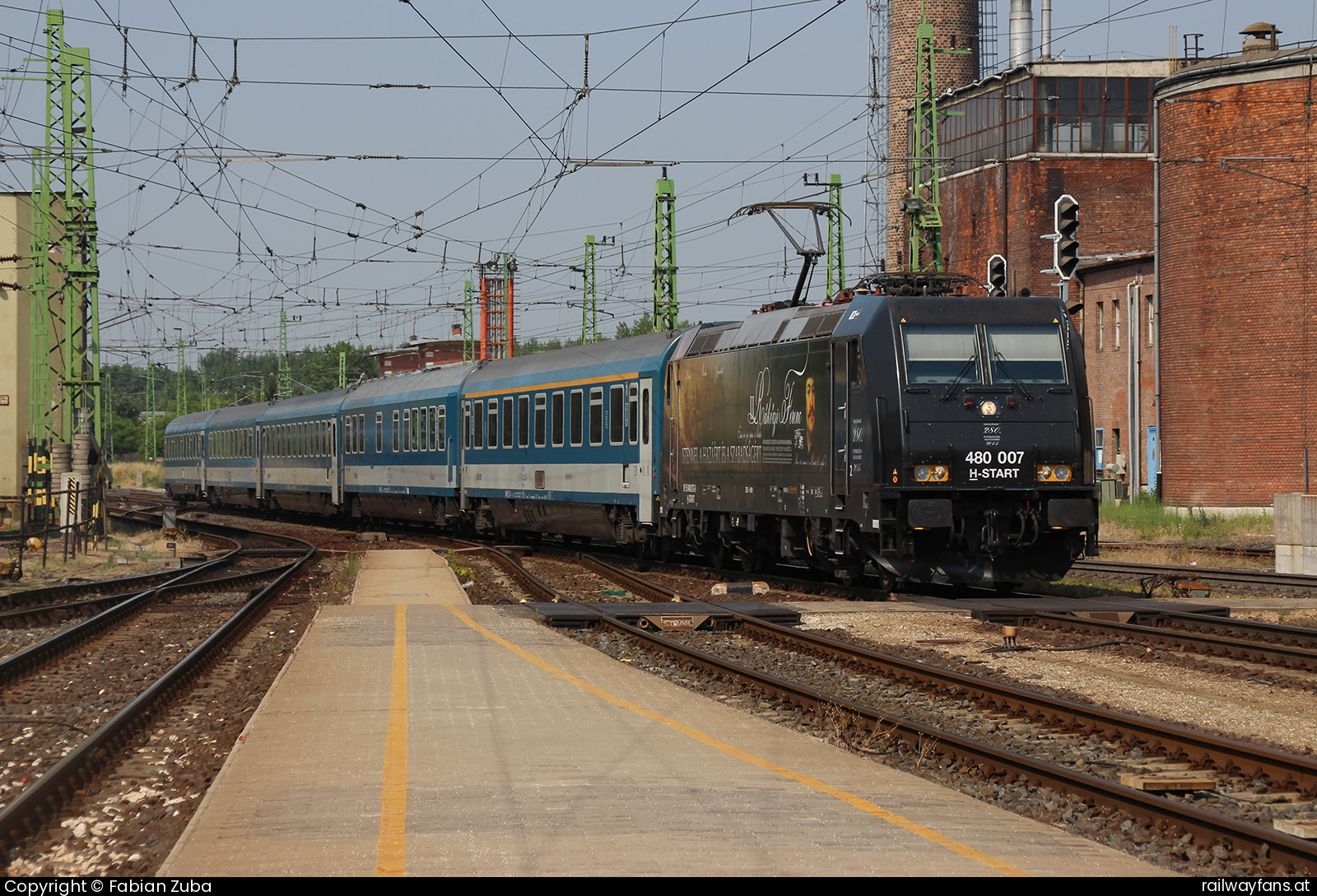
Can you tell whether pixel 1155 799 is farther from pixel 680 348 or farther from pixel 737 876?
pixel 680 348

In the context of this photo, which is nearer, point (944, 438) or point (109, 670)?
point (109, 670)

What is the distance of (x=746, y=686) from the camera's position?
11.6m

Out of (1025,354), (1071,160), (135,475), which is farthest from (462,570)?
(135,475)

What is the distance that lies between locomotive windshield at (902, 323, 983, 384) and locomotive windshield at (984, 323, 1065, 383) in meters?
0.23

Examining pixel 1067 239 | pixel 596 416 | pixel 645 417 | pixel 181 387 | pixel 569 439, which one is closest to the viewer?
pixel 1067 239

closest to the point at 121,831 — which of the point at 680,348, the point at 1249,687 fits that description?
the point at 1249,687

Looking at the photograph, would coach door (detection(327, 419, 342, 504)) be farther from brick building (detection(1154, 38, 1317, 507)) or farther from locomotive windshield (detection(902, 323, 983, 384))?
locomotive windshield (detection(902, 323, 983, 384))

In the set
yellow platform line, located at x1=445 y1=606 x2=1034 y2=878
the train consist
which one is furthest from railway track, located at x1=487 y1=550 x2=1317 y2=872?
the train consist

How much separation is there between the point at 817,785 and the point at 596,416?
1757cm

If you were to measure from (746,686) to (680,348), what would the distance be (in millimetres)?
11079

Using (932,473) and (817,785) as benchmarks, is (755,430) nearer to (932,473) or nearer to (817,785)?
(932,473)

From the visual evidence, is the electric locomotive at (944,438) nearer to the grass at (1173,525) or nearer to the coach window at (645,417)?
the coach window at (645,417)

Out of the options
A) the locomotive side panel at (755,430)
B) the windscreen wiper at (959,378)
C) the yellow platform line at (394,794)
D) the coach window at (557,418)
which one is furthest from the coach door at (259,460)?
the yellow platform line at (394,794)

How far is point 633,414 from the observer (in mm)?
23438
